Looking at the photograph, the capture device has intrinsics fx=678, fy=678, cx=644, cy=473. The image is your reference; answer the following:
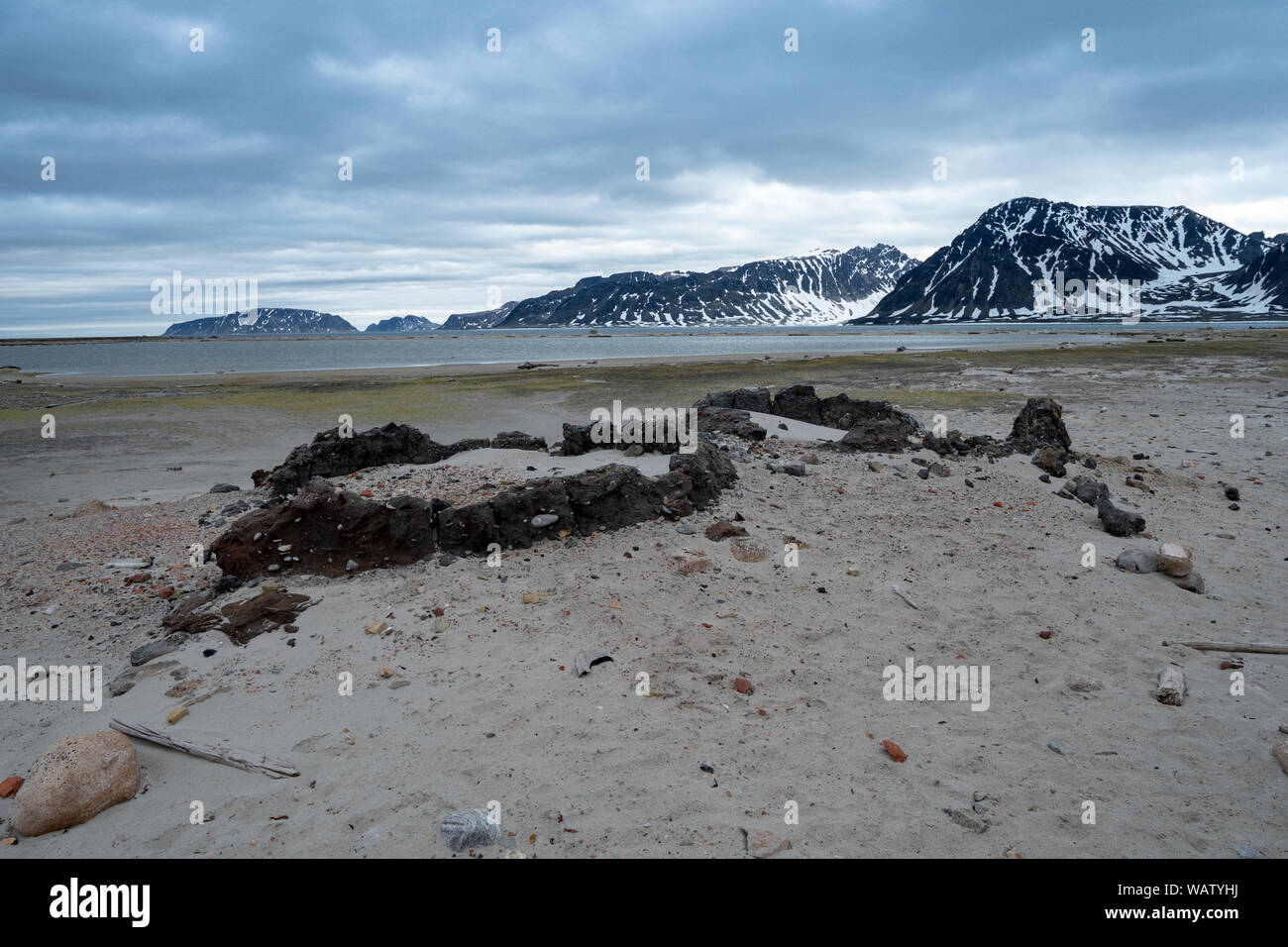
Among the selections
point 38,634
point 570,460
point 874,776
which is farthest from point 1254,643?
point 38,634

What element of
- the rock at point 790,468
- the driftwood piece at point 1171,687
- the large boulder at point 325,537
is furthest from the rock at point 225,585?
the driftwood piece at point 1171,687

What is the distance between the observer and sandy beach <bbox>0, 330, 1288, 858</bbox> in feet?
15.1

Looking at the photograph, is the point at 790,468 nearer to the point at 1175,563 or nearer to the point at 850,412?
the point at 1175,563

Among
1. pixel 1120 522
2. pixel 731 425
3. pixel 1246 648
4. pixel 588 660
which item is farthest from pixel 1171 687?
pixel 731 425

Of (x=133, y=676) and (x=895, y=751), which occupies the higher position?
(x=133, y=676)

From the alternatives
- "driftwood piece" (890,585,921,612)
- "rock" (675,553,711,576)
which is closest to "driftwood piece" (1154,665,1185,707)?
"driftwood piece" (890,585,921,612)

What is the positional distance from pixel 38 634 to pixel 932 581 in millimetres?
10249

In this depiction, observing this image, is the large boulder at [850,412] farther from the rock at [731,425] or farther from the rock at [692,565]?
the rock at [692,565]

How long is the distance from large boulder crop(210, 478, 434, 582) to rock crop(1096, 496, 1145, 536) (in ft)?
33.0

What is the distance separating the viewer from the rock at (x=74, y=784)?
15.0 feet

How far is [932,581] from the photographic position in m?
8.62

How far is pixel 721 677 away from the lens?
6.43 m

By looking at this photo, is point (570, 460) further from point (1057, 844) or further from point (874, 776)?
point (1057, 844)

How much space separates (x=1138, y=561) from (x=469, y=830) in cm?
908
